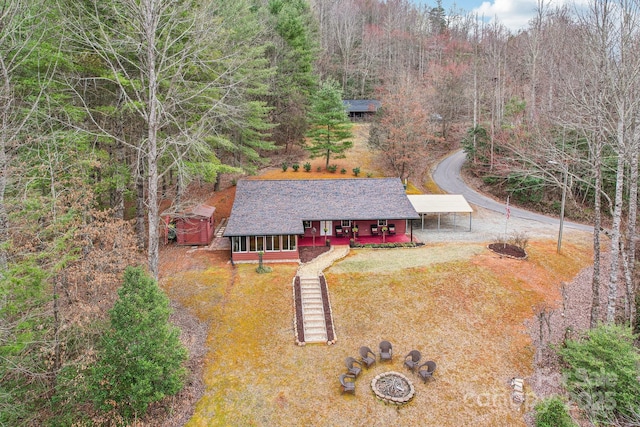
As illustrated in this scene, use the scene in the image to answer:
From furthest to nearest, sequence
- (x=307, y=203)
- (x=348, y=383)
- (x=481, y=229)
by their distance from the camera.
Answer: (x=481, y=229), (x=307, y=203), (x=348, y=383)

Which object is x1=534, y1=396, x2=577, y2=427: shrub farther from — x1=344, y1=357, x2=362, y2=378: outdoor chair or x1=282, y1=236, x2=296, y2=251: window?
x1=282, y1=236, x2=296, y2=251: window

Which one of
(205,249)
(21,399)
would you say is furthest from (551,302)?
(21,399)

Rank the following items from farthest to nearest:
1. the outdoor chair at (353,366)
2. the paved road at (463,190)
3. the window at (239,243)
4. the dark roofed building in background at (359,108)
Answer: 1. the dark roofed building in background at (359,108)
2. the paved road at (463,190)
3. the window at (239,243)
4. the outdoor chair at (353,366)

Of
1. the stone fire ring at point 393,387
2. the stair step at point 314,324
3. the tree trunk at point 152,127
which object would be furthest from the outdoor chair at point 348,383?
the tree trunk at point 152,127

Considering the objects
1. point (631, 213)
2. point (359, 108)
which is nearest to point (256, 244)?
point (631, 213)

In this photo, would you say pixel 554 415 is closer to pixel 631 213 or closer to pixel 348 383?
pixel 348 383

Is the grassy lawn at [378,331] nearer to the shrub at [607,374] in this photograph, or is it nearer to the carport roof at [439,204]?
the shrub at [607,374]
